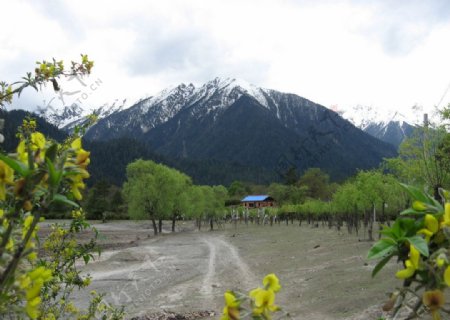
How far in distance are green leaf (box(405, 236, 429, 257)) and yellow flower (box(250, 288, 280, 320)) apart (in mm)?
281

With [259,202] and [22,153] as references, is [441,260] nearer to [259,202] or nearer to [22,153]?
[22,153]

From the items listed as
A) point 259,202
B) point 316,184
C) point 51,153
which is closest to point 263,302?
point 51,153

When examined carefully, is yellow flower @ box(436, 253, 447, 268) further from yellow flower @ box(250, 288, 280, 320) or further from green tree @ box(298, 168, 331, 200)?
green tree @ box(298, 168, 331, 200)

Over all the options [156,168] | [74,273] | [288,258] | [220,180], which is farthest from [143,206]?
[220,180]

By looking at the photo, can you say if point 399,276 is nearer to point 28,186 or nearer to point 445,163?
point 28,186

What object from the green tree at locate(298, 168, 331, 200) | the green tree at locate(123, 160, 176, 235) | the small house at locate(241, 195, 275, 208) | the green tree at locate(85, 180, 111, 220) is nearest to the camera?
the green tree at locate(123, 160, 176, 235)

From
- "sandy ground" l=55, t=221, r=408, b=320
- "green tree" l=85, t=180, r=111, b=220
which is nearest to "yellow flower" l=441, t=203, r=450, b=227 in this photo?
"sandy ground" l=55, t=221, r=408, b=320

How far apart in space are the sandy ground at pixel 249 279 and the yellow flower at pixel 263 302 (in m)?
8.60

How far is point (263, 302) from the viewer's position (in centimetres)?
84

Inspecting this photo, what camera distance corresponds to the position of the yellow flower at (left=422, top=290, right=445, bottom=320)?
723 mm

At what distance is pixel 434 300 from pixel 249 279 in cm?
1612

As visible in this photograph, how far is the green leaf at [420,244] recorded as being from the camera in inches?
29.5

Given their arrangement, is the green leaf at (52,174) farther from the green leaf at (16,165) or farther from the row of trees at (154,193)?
the row of trees at (154,193)

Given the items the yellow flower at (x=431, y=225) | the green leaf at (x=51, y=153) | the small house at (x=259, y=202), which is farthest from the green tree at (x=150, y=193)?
the small house at (x=259, y=202)
